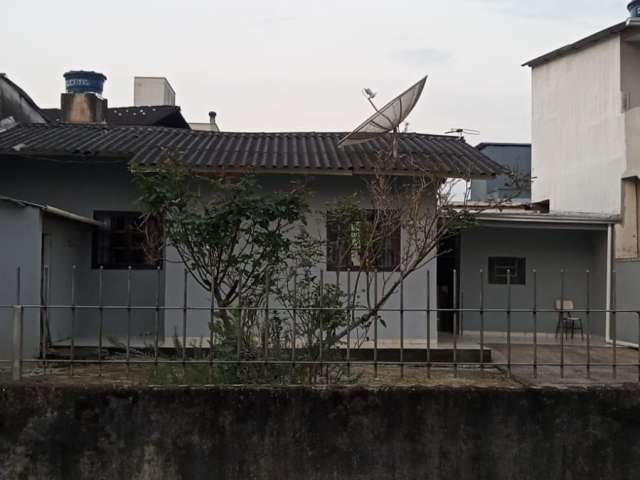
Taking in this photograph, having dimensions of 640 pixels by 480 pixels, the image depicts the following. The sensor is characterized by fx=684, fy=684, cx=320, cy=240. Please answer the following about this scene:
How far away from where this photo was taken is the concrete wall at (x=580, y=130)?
1341 centimetres

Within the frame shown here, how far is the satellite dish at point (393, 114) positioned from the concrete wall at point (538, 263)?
365 centimetres

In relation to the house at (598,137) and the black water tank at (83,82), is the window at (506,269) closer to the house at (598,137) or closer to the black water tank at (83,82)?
the house at (598,137)

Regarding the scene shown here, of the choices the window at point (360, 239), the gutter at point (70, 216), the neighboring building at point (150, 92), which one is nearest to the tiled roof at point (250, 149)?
the gutter at point (70, 216)

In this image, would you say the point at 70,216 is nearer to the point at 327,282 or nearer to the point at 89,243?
the point at 89,243

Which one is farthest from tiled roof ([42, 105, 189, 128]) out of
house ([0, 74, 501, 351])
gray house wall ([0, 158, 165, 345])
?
gray house wall ([0, 158, 165, 345])

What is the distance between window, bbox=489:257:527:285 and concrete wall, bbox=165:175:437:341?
2802 mm

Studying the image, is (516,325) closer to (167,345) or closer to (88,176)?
(167,345)

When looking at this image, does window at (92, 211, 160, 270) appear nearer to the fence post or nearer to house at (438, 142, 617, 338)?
the fence post

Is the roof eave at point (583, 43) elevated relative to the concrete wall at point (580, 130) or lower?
elevated

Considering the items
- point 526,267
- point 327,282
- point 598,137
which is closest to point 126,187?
point 327,282

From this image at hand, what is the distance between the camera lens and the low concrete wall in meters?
5.46

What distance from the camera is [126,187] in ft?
36.7

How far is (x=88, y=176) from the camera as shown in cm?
1116

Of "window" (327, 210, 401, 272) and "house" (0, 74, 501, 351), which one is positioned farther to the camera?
"house" (0, 74, 501, 351)
